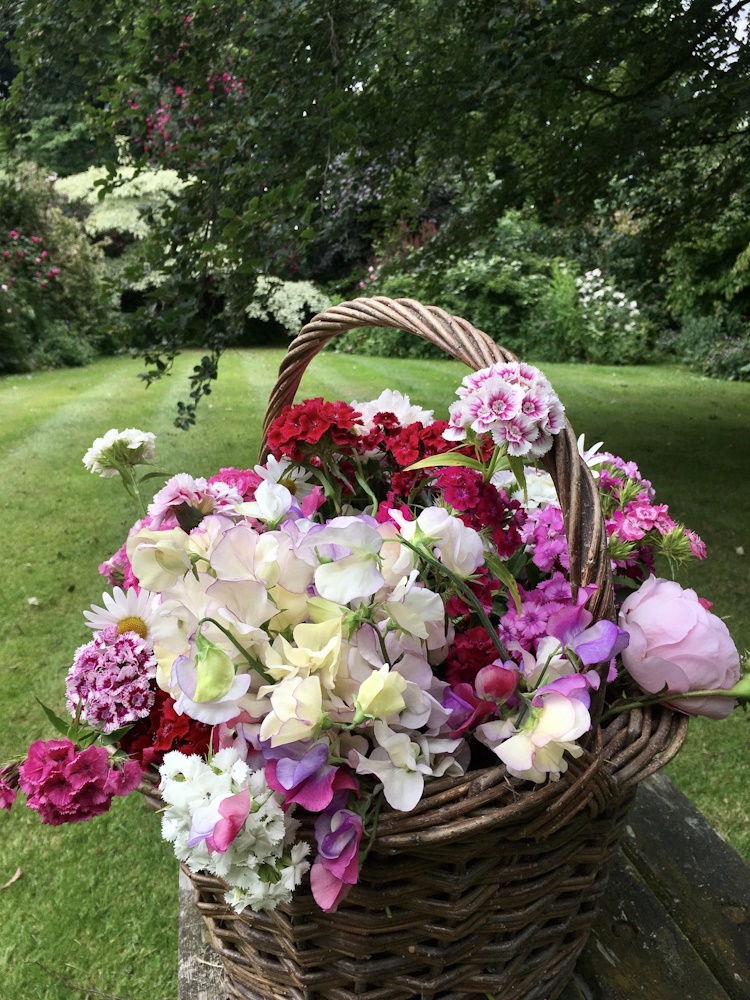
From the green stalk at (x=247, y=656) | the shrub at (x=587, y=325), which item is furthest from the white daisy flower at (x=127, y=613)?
the shrub at (x=587, y=325)

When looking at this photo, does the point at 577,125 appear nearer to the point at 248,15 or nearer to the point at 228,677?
the point at 248,15

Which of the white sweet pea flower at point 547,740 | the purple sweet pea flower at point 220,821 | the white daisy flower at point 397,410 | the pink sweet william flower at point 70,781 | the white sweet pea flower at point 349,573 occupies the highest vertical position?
the white daisy flower at point 397,410

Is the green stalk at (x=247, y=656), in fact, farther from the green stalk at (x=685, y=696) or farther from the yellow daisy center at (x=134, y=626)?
the green stalk at (x=685, y=696)

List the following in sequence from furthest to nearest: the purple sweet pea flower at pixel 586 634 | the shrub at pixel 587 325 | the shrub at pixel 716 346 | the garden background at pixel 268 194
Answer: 1. the shrub at pixel 587 325
2. the shrub at pixel 716 346
3. the garden background at pixel 268 194
4. the purple sweet pea flower at pixel 586 634

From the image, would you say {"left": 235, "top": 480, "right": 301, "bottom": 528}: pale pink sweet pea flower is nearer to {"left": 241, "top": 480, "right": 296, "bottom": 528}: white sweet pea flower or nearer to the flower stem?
{"left": 241, "top": 480, "right": 296, "bottom": 528}: white sweet pea flower

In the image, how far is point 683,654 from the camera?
2.58 ft

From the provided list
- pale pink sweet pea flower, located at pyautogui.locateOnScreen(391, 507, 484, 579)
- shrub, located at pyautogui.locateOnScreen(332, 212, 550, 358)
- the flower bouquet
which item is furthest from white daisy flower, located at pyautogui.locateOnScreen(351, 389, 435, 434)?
shrub, located at pyautogui.locateOnScreen(332, 212, 550, 358)

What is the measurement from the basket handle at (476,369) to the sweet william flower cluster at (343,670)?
1.3 inches

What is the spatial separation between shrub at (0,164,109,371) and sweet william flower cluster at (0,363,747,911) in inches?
374

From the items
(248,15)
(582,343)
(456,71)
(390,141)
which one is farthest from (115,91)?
(582,343)

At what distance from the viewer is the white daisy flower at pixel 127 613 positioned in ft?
3.01

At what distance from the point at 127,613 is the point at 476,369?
1.83 feet

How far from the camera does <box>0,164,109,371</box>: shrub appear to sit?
947cm

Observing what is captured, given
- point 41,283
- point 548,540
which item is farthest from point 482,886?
point 41,283
